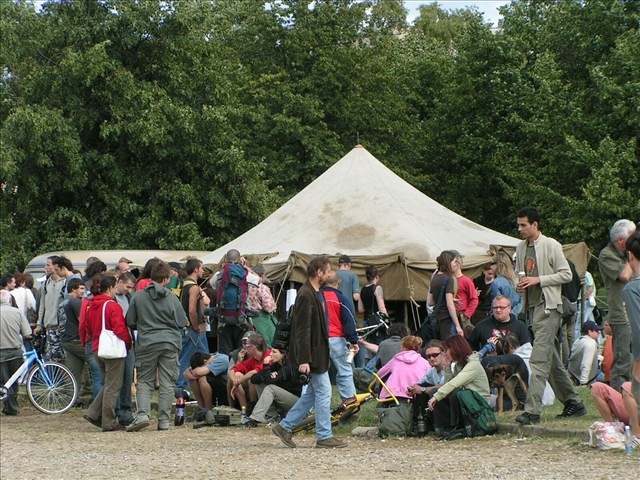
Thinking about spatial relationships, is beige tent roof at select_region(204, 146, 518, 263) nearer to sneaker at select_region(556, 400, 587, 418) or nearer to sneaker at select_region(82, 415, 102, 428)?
sneaker at select_region(82, 415, 102, 428)

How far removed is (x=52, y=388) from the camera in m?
17.4

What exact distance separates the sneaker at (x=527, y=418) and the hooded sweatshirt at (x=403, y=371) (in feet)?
5.59

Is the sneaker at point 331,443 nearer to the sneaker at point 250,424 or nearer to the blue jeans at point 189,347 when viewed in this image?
the sneaker at point 250,424

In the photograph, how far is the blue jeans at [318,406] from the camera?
39.7ft

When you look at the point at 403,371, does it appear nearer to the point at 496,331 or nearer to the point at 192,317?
the point at 496,331

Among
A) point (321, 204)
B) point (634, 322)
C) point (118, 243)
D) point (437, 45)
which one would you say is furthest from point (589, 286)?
point (437, 45)

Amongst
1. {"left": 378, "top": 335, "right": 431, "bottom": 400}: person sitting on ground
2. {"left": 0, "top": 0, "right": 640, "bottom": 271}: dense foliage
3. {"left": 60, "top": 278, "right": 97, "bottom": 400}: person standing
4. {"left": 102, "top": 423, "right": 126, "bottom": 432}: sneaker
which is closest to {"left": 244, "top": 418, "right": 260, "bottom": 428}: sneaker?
{"left": 102, "top": 423, "right": 126, "bottom": 432}: sneaker

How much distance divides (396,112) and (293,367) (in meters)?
32.3

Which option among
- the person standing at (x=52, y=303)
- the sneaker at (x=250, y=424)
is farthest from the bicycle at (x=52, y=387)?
the sneaker at (x=250, y=424)

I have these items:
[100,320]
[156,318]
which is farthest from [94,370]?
[156,318]

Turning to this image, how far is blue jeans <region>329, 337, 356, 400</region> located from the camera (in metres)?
14.3

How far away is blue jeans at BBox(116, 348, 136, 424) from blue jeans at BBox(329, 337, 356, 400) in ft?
9.14

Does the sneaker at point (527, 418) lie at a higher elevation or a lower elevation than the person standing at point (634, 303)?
lower

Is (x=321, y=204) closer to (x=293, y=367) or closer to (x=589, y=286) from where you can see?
(x=589, y=286)
